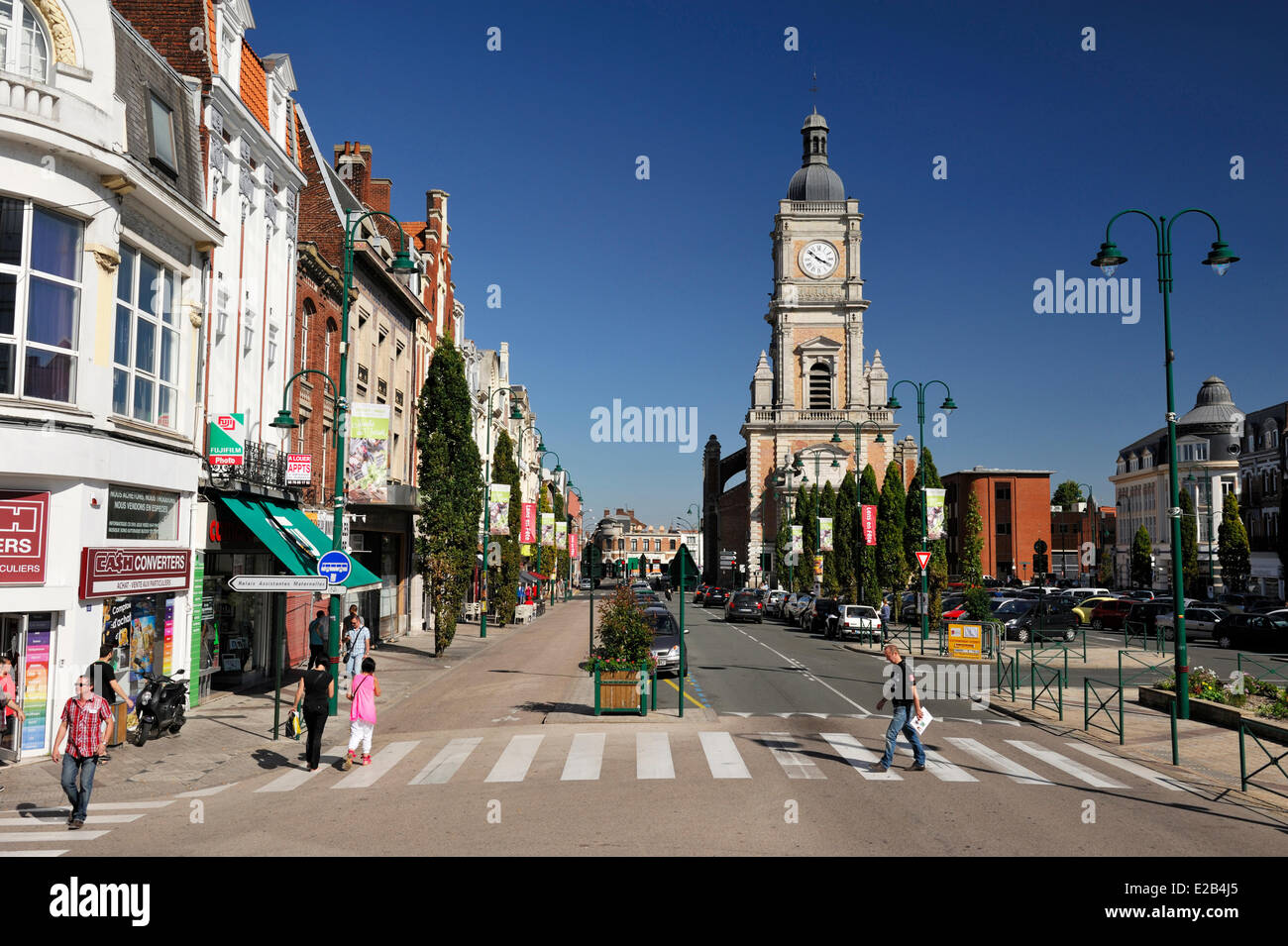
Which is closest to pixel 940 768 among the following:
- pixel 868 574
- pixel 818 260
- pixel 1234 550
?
pixel 868 574

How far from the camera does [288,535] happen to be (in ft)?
72.4

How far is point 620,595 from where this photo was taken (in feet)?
63.5

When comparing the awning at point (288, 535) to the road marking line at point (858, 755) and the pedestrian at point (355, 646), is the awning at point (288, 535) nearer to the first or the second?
the pedestrian at point (355, 646)

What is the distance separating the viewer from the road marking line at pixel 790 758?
12.9 meters

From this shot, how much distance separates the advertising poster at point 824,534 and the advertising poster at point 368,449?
35.7m

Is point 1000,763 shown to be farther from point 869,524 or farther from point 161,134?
point 869,524

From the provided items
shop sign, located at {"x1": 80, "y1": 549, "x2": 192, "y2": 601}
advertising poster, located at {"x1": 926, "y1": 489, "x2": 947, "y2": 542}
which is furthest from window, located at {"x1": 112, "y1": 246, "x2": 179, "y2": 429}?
advertising poster, located at {"x1": 926, "y1": 489, "x2": 947, "y2": 542}

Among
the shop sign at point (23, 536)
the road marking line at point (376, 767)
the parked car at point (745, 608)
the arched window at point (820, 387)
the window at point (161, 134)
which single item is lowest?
the parked car at point (745, 608)

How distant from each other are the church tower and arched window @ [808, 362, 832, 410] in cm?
11

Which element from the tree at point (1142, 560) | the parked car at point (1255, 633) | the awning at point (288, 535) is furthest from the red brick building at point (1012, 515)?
the awning at point (288, 535)

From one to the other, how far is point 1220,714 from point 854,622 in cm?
2286

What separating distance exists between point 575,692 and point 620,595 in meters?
3.89

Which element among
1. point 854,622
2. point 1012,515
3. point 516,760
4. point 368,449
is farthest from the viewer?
point 1012,515
